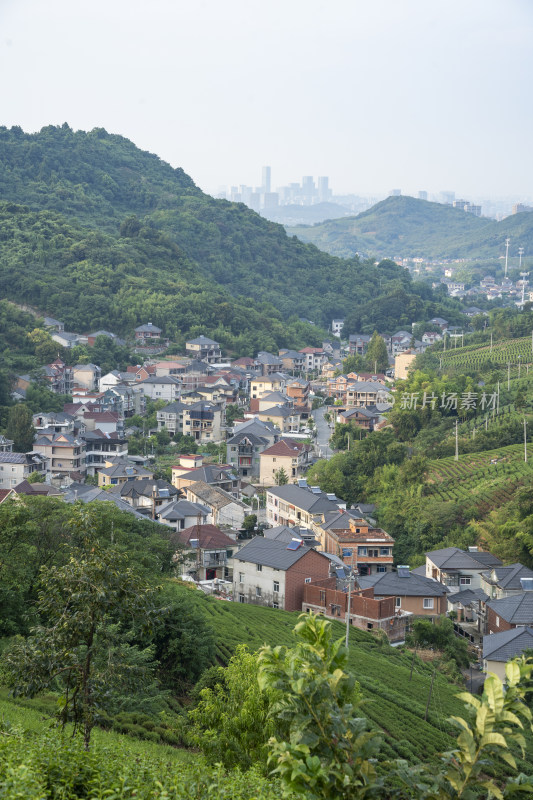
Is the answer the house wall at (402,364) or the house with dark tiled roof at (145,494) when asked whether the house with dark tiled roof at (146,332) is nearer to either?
the house wall at (402,364)

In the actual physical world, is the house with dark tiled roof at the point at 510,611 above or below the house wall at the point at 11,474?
below

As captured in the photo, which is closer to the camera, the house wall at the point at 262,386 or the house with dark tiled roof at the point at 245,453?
the house with dark tiled roof at the point at 245,453

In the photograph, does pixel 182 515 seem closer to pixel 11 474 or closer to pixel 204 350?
pixel 11 474

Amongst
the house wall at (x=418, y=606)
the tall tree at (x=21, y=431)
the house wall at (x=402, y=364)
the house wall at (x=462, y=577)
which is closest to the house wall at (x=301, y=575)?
the house wall at (x=418, y=606)

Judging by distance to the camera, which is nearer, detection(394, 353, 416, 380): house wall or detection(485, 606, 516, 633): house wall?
detection(485, 606, 516, 633): house wall

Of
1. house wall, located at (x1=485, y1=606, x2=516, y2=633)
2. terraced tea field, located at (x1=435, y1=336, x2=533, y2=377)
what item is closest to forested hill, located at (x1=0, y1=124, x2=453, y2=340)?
terraced tea field, located at (x1=435, y1=336, x2=533, y2=377)

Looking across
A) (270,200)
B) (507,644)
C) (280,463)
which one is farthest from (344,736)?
(270,200)

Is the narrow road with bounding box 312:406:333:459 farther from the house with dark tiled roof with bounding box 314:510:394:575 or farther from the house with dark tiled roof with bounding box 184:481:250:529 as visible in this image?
the house with dark tiled roof with bounding box 314:510:394:575
